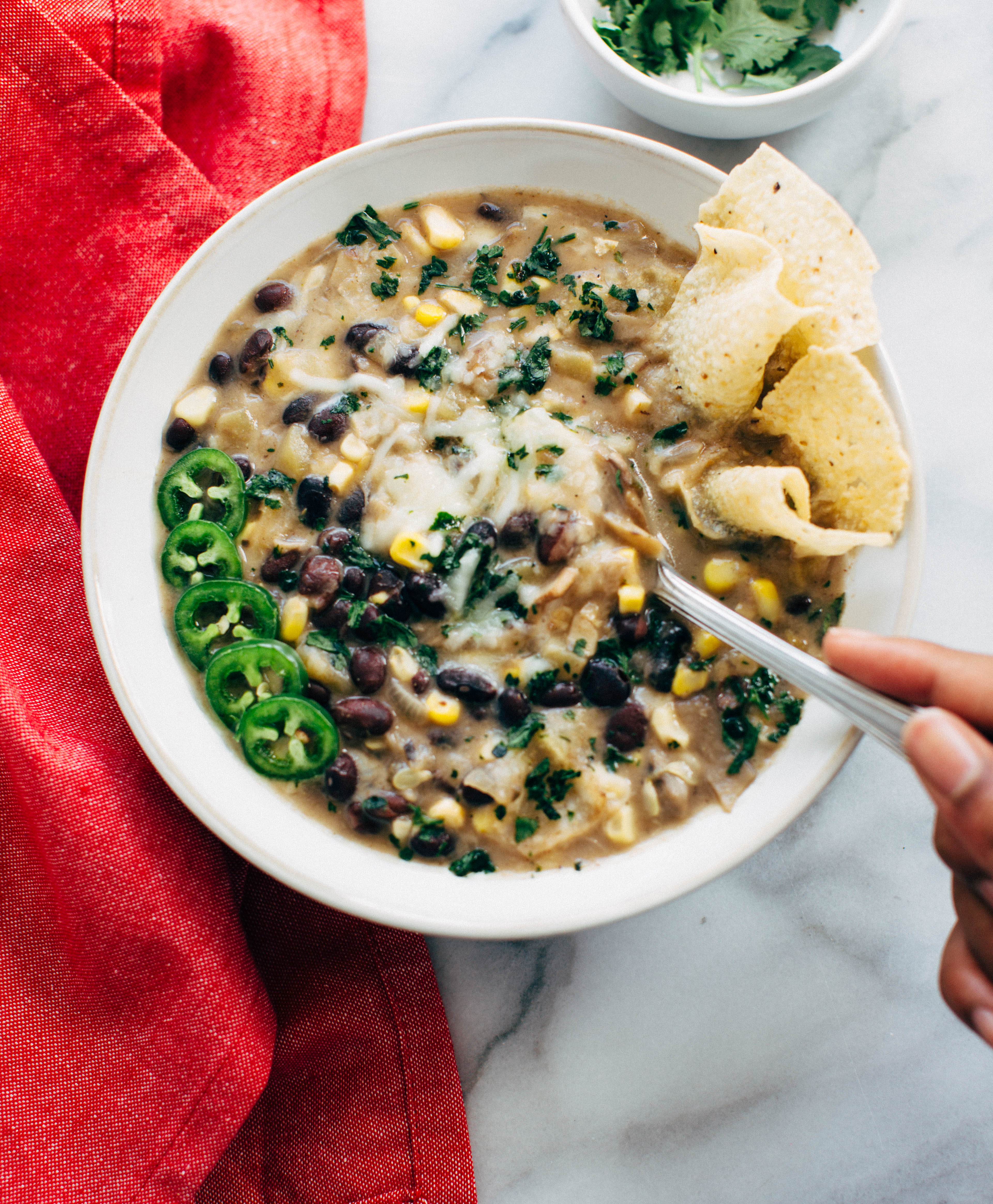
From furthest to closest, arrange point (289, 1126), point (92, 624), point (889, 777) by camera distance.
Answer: point (889, 777) → point (289, 1126) → point (92, 624)

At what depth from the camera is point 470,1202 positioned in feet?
12.1

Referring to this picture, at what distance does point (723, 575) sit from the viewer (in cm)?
348

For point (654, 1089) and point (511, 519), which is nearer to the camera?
point (511, 519)

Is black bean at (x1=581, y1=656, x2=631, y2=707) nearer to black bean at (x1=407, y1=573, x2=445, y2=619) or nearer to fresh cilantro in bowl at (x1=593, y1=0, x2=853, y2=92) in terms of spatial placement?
black bean at (x1=407, y1=573, x2=445, y2=619)

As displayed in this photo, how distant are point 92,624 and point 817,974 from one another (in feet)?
10.1

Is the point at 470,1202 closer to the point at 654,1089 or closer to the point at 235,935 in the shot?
the point at 654,1089

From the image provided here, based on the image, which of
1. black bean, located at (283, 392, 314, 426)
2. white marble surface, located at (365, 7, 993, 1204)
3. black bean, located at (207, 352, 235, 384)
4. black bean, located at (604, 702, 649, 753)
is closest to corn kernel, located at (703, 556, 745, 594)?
black bean, located at (604, 702, 649, 753)

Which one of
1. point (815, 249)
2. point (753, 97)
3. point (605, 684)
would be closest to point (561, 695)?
point (605, 684)

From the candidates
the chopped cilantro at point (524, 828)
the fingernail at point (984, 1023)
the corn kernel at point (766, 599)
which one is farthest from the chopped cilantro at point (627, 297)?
the fingernail at point (984, 1023)

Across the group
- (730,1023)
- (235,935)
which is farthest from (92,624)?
(730,1023)

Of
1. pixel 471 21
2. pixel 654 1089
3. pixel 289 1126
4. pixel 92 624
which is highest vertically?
pixel 471 21

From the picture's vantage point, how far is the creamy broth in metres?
3.40

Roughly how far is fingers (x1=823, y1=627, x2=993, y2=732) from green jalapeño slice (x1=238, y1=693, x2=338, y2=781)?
1.68 m

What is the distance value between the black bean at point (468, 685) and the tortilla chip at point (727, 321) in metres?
1.27
